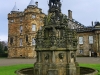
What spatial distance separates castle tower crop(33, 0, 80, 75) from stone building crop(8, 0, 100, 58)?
3151cm

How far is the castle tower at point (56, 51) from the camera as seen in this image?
11.5 meters

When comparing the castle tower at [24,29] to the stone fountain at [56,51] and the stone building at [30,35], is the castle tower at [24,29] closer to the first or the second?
the stone building at [30,35]

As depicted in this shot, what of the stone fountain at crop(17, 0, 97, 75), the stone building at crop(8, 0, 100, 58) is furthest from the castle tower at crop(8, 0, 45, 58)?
the stone fountain at crop(17, 0, 97, 75)

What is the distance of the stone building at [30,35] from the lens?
43.8 meters

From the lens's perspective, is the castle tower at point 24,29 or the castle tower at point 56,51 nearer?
the castle tower at point 56,51

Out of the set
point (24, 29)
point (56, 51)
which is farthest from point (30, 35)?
point (56, 51)

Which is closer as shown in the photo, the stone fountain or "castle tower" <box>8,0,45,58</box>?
the stone fountain

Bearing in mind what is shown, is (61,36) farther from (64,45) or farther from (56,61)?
(56,61)

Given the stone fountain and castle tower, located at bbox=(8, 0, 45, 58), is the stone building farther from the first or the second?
the stone fountain

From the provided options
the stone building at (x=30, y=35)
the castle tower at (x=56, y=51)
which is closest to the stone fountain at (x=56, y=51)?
the castle tower at (x=56, y=51)

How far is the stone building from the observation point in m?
43.8

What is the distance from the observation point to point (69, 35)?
11.8 m

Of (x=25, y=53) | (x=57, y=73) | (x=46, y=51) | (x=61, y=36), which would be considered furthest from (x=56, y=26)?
(x=25, y=53)

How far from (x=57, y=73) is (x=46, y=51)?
5.34 feet
